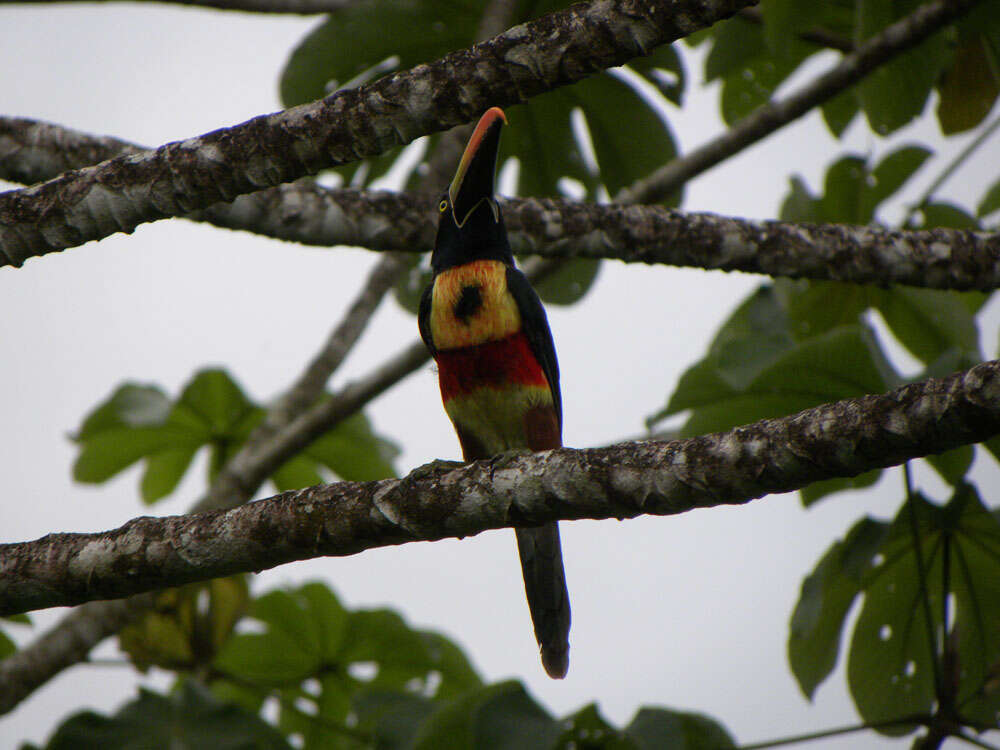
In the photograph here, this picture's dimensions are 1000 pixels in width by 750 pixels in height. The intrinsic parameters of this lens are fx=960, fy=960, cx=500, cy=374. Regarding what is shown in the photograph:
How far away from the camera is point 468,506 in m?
2.09

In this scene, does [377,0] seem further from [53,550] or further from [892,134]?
[53,550]

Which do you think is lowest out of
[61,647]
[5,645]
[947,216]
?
[61,647]

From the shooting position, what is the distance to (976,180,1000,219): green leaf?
446cm

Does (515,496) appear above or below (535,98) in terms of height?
below

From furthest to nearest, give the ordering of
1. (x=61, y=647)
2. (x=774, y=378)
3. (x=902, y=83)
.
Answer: (x=902, y=83)
(x=61, y=647)
(x=774, y=378)

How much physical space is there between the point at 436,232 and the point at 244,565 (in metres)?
1.48

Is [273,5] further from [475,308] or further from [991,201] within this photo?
[991,201]

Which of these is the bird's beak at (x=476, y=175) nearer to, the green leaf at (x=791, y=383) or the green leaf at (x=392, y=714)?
the green leaf at (x=791, y=383)

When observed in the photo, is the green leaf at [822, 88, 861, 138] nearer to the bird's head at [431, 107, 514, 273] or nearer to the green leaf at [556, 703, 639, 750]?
the bird's head at [431, 107, 514, 273]

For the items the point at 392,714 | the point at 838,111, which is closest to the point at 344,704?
the point at 392,714

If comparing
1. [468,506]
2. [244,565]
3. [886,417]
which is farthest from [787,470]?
[244,565]

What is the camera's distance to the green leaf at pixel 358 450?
473 centimetres

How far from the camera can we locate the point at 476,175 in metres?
2.99

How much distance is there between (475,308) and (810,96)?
178 cm
